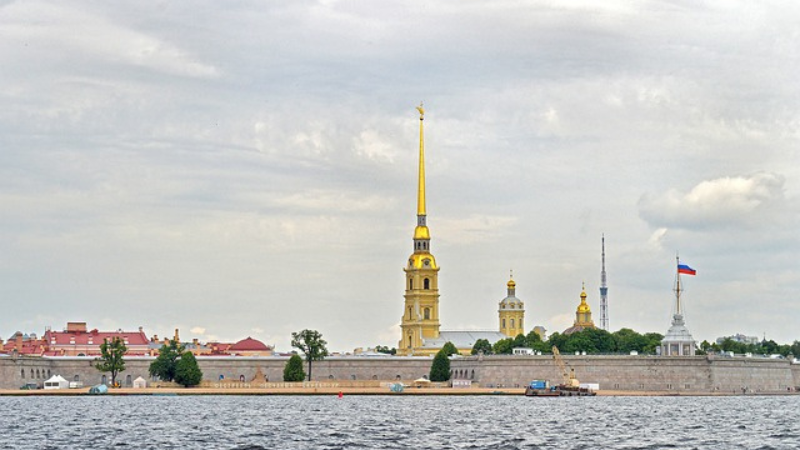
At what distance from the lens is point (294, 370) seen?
157m

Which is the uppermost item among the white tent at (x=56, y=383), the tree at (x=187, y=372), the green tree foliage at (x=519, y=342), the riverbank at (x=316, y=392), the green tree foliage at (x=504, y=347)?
the green tree foliage at (x=519, y=342)

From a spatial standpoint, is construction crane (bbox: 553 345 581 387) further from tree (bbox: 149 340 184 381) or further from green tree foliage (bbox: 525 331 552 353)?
tree (bbox: 149 340 184 381)

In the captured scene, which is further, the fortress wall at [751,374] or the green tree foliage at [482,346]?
the green tree foliage at [482,346]

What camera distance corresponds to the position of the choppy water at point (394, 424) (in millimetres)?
72500

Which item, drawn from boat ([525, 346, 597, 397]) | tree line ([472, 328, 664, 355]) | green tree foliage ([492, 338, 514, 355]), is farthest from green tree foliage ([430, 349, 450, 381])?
green tree foliage ([492, 338, 514, 355])

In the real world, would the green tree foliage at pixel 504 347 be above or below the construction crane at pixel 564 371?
above

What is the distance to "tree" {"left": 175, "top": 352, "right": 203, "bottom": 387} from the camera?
154 m

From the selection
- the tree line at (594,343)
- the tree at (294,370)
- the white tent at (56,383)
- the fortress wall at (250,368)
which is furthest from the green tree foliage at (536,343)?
the white tent at (56,383)

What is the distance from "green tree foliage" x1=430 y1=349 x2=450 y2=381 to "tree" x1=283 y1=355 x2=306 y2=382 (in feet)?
50.1

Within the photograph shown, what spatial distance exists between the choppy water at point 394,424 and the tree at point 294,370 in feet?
81.4

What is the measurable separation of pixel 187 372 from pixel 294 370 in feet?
38.5

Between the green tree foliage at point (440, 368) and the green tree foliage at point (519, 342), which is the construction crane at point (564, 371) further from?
the green tree foliage at point (519, 342)

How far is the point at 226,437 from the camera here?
250ft

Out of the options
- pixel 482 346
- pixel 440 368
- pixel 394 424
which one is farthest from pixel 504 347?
pixel 394 424
